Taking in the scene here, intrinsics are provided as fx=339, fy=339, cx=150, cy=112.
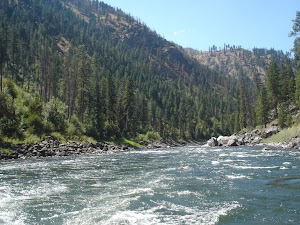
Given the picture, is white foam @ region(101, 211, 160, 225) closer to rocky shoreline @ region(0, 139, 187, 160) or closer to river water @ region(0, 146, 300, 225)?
river water @ region(0, 146, 300, 225)

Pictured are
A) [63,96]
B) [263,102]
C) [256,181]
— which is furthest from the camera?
[63,96]

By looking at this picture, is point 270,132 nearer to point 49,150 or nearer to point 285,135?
point 285,135

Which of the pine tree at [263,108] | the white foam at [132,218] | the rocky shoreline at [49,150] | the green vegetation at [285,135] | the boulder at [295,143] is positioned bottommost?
the white foam at [132,218]

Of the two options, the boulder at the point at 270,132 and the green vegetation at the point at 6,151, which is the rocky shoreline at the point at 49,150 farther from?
the boulder at the point at 270,132

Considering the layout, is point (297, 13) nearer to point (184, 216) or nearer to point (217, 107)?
point (184, 216)

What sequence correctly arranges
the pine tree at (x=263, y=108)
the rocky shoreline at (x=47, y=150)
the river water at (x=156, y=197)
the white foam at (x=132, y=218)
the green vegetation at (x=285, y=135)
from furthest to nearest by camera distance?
the pine tree at (x=263, y=108) < the green vegetation at (x=285, y=135) < the rocky shoreline at (x=47, y=150) < the river water at (x=156, y=197) < the white foam at (x=132, y=218)

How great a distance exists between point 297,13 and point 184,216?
57.8m

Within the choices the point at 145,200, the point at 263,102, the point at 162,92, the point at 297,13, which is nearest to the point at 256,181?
the point at 145,200

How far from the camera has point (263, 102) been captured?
93500 millimetres

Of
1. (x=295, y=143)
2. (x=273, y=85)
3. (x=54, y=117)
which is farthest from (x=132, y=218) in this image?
(x=273, y=85)

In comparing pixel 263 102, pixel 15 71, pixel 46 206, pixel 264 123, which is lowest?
pixel 46 206

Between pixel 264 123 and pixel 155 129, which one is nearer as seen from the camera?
pixel 264 123

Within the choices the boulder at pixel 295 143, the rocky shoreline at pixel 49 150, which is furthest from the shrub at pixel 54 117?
the boulder at pixel 295 143

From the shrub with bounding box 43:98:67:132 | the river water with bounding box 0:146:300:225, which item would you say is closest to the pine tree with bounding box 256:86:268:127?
the shrub with bounding box 43:98:67:132
